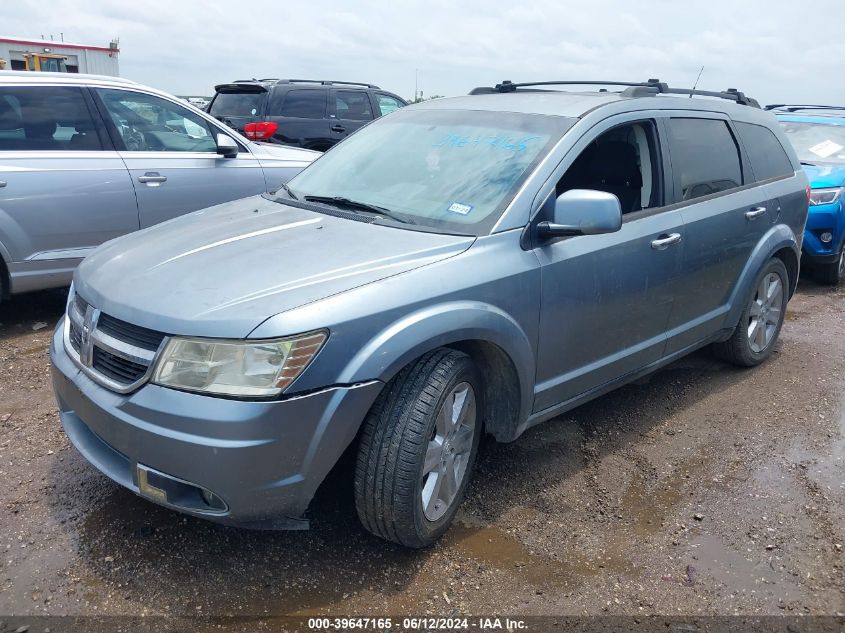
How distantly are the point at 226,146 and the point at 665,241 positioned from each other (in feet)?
12.3

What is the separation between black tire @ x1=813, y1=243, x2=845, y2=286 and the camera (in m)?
7.45

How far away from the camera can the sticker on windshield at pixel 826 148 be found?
809 cm

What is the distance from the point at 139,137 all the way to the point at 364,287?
3.89 m

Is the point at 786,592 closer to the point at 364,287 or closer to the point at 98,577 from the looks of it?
the point at 364,287

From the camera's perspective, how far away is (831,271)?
7.47 m

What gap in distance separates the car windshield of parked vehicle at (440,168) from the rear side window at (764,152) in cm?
181

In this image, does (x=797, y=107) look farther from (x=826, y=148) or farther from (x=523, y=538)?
(x=523, y=538)

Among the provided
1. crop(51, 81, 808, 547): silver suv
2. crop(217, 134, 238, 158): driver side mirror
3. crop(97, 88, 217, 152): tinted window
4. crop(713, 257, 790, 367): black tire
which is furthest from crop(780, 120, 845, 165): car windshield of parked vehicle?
crop(97, 88, 217, 152): tinted window

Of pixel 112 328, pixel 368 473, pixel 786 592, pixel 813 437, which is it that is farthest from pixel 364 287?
pixel 813 437

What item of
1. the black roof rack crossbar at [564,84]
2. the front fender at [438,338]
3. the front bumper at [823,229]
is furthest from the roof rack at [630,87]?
the front bumper at [823,229]

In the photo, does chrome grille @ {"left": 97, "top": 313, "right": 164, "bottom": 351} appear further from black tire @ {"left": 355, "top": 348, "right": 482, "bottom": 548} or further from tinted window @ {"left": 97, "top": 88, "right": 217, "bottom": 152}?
tinted window @ {"left": 97, "top": 88, "right": 217, "bottom": 152}

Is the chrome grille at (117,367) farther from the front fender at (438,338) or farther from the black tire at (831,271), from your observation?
the black tire at (831,271)

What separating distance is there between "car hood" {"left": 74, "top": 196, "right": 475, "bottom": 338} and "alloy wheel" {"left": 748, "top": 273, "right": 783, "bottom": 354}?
8.92 ft

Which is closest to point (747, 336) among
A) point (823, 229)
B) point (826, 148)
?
point (823, 229)
